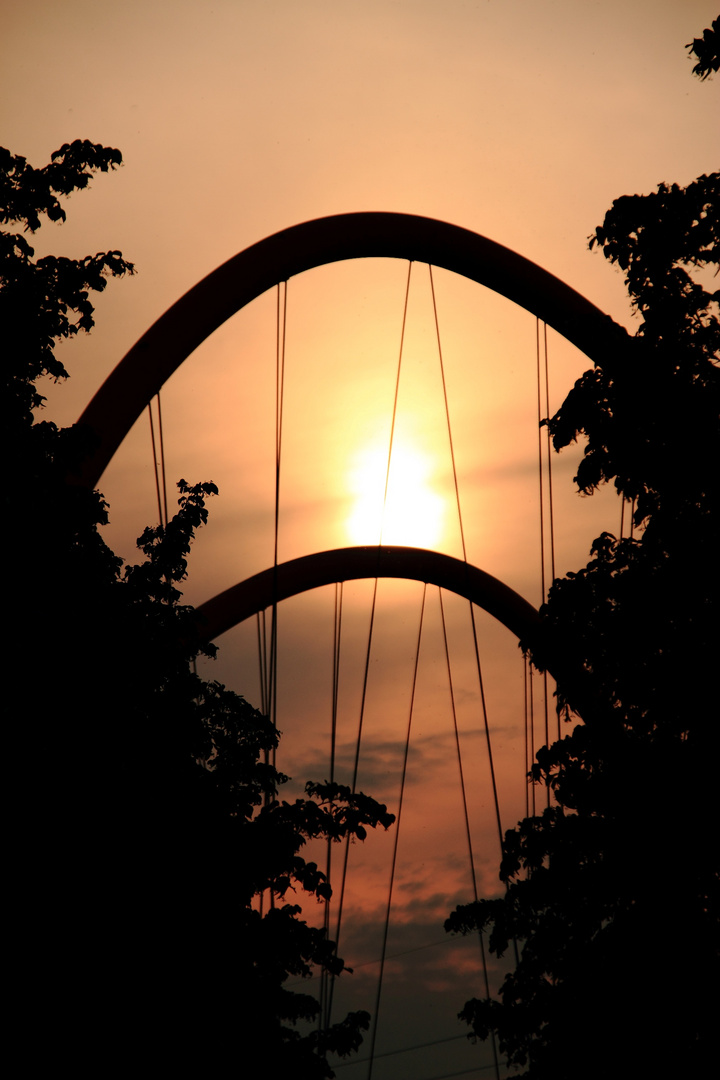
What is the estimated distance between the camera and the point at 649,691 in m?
10.8

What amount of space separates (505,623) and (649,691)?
54.6 ft

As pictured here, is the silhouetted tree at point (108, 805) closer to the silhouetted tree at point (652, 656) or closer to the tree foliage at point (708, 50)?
the silhouetted tree at point (652, 656)

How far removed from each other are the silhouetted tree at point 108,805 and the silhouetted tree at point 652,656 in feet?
8.00

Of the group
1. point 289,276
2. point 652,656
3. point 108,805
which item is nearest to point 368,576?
point 289,276

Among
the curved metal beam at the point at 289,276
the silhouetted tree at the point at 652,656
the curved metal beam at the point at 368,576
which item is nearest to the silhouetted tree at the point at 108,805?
the silhouetted tree at the point at 652,656

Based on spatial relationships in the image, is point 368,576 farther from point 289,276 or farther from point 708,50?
point 708,50

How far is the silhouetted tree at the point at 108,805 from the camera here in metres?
8.01

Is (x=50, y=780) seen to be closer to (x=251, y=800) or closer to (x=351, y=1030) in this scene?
(x=251, y=800)

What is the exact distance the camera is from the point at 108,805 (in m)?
8.58

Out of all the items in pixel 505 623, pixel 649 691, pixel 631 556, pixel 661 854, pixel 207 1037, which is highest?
pixel 505 623

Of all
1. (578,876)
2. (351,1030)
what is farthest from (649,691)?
(351,1030)

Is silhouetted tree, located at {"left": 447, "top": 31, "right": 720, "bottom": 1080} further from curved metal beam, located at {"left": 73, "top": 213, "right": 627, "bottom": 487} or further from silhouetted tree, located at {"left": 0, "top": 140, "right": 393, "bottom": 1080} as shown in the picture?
curved metal beam, located at {"left": 73, "top": 213, "right": 627, "bottom": 487}

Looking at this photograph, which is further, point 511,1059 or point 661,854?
point 511,1059

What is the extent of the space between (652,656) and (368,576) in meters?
17.3
